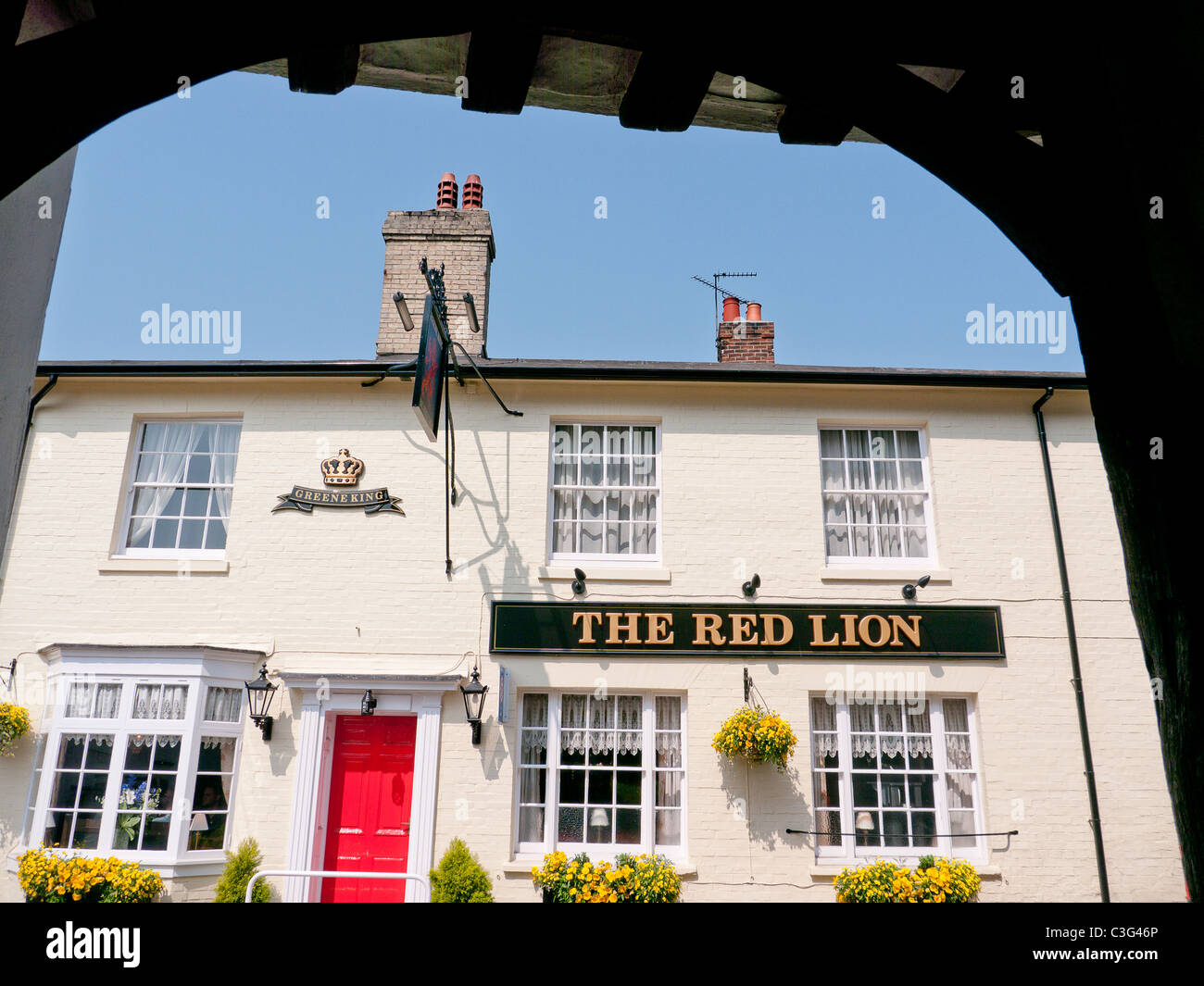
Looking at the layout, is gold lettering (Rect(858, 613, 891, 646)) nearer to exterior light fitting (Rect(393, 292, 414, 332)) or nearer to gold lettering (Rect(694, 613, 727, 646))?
gold lettering (Rect(694, 613, 727, 646))

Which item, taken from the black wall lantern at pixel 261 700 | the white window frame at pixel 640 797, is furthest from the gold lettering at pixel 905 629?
the black wall lantern at pixel 261 700

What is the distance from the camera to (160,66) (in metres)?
1.61

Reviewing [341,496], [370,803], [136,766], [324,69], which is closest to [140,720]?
[136,766]

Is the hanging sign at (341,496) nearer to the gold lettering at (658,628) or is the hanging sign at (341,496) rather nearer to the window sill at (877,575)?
the gold lettering at (658,628)

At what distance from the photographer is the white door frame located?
931cm

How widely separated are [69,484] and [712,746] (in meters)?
8.24

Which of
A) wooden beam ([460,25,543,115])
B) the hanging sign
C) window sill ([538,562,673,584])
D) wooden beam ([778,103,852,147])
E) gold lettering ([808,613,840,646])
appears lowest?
wooden beam ([460,25,543,115])

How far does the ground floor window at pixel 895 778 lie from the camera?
9586mm

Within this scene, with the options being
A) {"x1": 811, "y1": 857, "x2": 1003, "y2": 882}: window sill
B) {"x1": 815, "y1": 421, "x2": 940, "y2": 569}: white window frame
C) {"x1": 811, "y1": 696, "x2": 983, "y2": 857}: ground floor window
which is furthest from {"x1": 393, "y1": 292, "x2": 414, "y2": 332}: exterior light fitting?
{"x1": 811, "y1": 857, "x2": 1003, "y2": 882}: window sill

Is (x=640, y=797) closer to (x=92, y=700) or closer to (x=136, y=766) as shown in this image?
(x=136, y=766)

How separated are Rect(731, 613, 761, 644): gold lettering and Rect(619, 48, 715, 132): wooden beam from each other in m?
8.24

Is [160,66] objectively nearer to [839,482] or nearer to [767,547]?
[767,547]

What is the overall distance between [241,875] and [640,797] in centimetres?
428

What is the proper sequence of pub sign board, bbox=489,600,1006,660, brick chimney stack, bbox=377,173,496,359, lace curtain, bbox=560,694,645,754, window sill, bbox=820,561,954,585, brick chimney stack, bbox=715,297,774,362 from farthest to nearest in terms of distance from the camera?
1. brick chimney stack, bbox=715,297,774,362
2. brick chimney stack, bbox=377,173,496,359
3. window sill, bbox=820,561,954,585
4. pub sign board, bbox=489,600,1006,660
5. lace curtain, bbox=560,694,645,754
